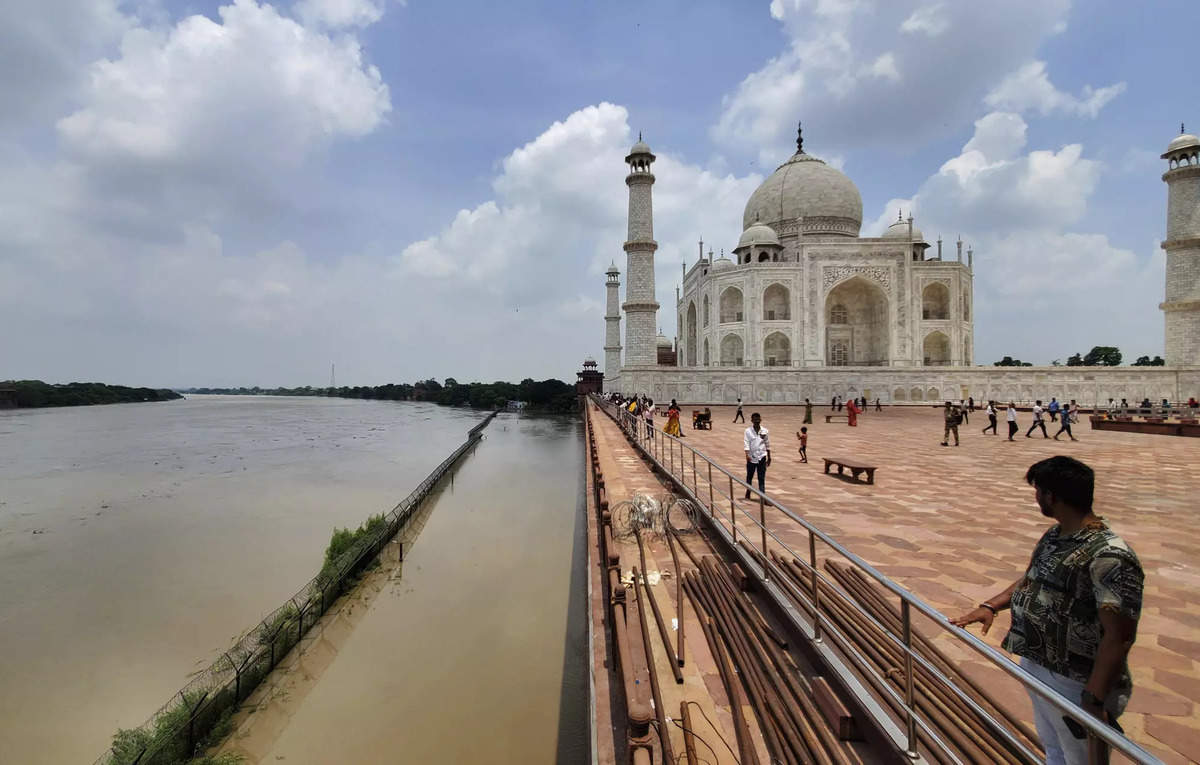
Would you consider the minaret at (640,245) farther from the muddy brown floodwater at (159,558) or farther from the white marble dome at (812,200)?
the white marble dome at (812,200)

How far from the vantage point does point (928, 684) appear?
2.86m

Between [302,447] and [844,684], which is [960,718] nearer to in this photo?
[844,684]

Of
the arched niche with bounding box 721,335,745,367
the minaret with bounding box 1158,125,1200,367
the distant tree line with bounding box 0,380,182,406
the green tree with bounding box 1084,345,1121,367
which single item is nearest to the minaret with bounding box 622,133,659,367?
the arched niche with bounding box 721,335,745,367

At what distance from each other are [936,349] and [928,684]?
3878 centimetres

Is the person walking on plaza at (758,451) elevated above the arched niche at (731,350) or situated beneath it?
situated beneath

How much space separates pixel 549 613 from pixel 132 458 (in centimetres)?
2647

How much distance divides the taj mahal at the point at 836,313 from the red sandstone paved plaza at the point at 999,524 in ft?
56.7

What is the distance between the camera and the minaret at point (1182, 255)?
30297 millimetres

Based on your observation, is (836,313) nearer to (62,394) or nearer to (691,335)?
(691,335)

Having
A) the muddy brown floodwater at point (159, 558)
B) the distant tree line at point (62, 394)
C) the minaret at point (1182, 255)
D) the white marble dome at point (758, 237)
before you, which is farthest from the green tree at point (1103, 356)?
the distant tree line at point (62, 394)

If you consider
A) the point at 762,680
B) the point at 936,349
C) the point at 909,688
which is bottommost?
the point at 762,680

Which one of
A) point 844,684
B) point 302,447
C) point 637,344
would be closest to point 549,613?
point 844,684

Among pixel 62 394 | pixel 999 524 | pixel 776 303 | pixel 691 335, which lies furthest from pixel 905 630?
pixel 62 394

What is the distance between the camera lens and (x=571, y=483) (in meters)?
18.6
